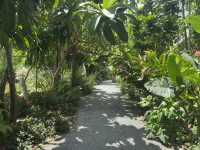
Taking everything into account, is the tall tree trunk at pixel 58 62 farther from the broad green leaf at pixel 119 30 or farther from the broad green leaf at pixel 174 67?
the broad green leaf at pixel 174 67

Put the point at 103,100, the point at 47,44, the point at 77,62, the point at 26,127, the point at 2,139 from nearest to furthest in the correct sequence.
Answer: the point at 2,139 < the point at 26,127 < the point at 47,44 < the point at 103,100 < the point at 77,62

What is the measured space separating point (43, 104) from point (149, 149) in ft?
14.7

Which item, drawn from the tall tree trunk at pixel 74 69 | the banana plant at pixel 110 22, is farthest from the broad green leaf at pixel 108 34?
the tall tree trunk at pixel 74 69

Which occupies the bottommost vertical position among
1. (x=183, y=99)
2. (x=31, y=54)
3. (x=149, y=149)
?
(x=149, y=149)

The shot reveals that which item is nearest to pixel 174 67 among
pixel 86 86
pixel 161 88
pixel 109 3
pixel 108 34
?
pixel 161 88

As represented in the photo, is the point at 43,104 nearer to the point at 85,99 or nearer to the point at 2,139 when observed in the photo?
the point at 85,99

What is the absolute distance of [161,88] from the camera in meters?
6.66

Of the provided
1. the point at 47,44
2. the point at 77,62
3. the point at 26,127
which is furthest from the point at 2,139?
the point at 77,62

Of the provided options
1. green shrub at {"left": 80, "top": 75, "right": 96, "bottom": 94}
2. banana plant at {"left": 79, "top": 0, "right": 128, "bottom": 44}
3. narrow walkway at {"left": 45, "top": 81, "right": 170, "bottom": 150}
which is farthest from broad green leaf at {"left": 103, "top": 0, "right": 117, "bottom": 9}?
green shrub at {"left": 80, "top": 75, "right": 96, "bottom": 94}

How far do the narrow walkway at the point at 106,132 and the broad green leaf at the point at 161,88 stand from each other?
114 centimetres

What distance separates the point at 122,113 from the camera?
1041 cm

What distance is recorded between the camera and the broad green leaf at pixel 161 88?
257 inches

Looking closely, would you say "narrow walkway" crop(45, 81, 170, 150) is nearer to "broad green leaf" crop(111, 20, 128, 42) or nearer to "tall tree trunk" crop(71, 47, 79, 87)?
"broad green leaf" crop(111, 20, 128, 42)

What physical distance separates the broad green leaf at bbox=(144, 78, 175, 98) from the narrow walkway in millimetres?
1136
